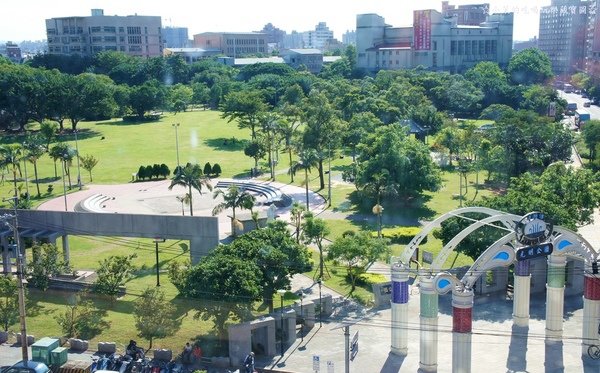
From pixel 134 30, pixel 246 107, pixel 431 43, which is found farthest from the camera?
pixel 134 30

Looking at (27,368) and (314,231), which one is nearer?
(27,368)

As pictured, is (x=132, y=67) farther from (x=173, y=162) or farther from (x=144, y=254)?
(x=144, y=254)

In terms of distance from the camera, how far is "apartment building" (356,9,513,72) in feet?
441

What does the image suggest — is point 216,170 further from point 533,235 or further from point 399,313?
point 533,235

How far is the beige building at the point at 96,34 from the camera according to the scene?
538 feet

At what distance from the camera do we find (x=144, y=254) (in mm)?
41688

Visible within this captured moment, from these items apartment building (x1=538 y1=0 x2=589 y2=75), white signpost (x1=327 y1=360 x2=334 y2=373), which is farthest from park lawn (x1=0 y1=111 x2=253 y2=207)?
apartment building (x1=538 y1=0 x2=589 y2=75)

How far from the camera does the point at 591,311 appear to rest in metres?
27.1

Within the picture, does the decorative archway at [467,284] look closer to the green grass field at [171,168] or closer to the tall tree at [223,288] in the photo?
the tall tree at [223,288]

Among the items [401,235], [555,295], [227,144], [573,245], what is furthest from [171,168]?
[573,245]

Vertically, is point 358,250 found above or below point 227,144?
above

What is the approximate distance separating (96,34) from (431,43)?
78.1m

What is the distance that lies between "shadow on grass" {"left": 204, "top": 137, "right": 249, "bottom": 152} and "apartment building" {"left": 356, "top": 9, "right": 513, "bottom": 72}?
62179 mm

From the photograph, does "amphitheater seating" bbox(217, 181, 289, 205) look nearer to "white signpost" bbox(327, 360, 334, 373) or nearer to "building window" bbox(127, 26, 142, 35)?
"white signpost" bbox(327, 360, 334, 373)
